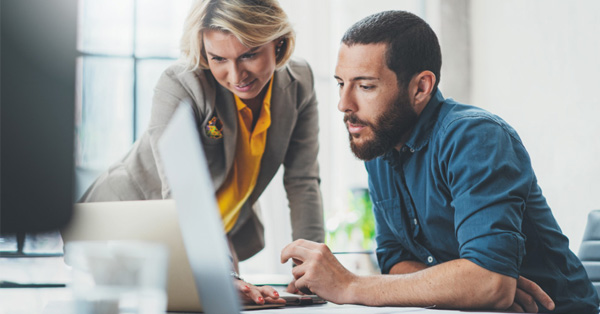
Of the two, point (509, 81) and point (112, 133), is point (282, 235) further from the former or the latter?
point (509, 81)

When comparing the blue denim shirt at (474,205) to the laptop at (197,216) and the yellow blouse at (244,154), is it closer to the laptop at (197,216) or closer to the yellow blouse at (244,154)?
the yellow blouse at (244,154)

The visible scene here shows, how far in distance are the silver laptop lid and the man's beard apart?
32.6 inches

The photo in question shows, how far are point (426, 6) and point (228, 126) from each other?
2589 mm

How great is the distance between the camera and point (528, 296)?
0.93 meters

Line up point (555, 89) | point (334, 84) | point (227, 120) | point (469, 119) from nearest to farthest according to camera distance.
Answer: point (469, 119) → point (227, 120) → point (555, 89) → point (334, 84)

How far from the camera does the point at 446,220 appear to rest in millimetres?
1084

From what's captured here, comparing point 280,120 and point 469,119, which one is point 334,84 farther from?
point 469,119

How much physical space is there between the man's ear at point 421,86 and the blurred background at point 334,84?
165 centimetres

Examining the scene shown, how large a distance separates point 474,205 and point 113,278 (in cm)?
59

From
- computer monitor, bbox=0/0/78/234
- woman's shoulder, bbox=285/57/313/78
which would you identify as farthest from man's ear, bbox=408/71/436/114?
computer monitor, bbox=0/0/78/234

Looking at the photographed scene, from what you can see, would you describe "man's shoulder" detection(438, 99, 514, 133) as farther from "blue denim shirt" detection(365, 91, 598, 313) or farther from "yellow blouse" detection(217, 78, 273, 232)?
"yellow blouse" detection(217, 78, 273, 232)

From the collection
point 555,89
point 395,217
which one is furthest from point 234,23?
point 555,89

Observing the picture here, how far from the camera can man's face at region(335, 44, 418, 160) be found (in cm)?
118

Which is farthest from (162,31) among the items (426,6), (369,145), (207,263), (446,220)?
(207,263)
